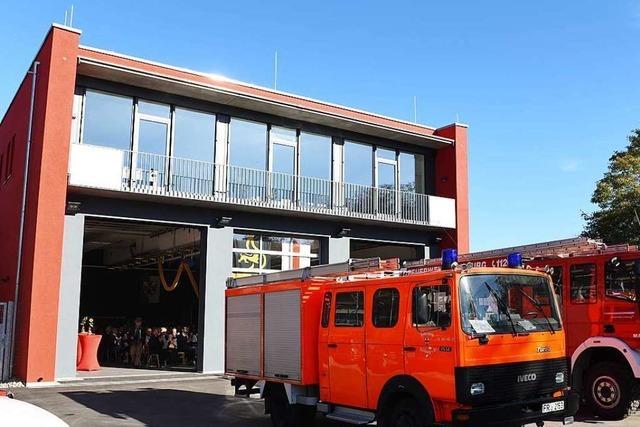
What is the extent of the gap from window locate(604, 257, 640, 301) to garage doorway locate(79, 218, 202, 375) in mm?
12330

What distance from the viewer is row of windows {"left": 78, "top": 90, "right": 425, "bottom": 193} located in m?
18.3

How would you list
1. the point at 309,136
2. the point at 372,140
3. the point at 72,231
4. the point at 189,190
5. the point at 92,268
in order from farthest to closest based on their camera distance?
the point at 92,268 → the point at 372,140 → the point at 309,136 → the point at 189,190 → the point at 72,231

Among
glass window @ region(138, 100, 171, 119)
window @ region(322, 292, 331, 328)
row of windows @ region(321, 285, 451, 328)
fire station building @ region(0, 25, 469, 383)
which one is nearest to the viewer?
row of windows @ region(321, 285, 451, 328)

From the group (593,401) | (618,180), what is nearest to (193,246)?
(593,401)

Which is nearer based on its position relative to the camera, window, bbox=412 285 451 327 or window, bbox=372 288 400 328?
window, bbox=412 285 451 327

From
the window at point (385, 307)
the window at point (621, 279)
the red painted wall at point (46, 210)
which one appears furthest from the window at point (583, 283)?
the red painted wall at point (46, 210)

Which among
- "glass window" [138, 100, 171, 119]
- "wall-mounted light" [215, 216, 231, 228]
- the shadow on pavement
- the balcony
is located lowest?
the shadow on pavement

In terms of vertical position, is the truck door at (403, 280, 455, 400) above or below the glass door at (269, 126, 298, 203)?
below

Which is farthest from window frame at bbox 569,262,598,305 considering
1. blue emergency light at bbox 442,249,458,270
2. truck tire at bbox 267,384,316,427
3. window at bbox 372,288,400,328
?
truck tire at bbox 267,384,316,427

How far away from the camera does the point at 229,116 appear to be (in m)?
20.4

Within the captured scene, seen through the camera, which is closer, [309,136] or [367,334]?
[367,334]

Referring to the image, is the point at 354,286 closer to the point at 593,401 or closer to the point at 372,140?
the point at 593,401

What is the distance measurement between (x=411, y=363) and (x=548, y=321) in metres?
1.91

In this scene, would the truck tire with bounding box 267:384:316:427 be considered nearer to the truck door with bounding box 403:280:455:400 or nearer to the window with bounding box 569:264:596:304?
the truck door with bounding box 403:280:455:400
